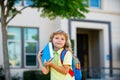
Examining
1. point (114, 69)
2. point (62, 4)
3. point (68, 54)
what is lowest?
point (114, 69)

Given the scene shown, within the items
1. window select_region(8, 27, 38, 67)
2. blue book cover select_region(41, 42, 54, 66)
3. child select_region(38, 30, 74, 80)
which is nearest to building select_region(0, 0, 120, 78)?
window select_region(8, 27, 38, 67)

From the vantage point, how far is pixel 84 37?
25172 millimetres

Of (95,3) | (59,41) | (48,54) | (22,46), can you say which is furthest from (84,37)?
(48,54)

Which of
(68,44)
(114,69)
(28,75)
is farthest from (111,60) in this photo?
(68,44)

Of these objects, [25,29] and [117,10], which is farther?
[117,10]

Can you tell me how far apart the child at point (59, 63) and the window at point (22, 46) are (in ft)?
54.0

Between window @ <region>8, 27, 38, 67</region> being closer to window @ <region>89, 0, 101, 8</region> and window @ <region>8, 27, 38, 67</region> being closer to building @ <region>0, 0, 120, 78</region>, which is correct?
building @ <region>0, 0, 120, 78</region>

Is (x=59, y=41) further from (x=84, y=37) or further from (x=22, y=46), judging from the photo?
(x=84, y=37)

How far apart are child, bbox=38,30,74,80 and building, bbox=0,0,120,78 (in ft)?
52.8

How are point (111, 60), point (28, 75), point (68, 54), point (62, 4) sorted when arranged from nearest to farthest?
point (68, 54)
point (62, 4)
point (28, 75)
point (111, 60)

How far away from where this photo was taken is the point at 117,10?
77.0ft

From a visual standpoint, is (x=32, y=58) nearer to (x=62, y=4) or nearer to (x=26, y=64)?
(x=26, y=64)

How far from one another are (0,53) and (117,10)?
843cm

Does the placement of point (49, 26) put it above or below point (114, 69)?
above
